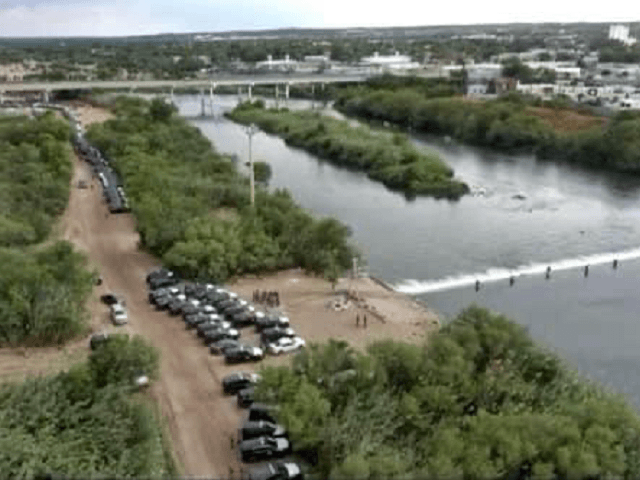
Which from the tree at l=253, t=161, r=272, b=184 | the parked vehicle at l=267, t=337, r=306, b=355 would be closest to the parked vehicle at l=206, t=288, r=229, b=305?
the parked vehicle at l=267, t=337, r=306, b=355

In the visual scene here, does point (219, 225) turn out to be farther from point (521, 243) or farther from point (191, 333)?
point (521, 243)

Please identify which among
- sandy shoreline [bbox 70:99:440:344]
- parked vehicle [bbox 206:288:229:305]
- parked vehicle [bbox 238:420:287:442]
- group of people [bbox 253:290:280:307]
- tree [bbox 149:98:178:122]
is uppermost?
tree [bbox 149:98:178:122]

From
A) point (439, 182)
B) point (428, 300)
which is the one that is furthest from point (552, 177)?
point (428, 300)

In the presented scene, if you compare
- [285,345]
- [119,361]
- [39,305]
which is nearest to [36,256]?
[39,305]

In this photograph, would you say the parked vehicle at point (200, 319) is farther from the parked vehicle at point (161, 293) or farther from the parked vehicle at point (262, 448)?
the parked vehicle at point (262, 448)

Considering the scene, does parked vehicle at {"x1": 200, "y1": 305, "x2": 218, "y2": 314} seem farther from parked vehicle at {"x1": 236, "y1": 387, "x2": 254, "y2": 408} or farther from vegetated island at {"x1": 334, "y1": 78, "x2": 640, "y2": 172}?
vegetated island at {"x1": 334, "y1": 78, "x2": 640, "y2": 172}

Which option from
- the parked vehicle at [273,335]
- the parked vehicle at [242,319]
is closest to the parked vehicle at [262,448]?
the parked vehicle at [273,335]
